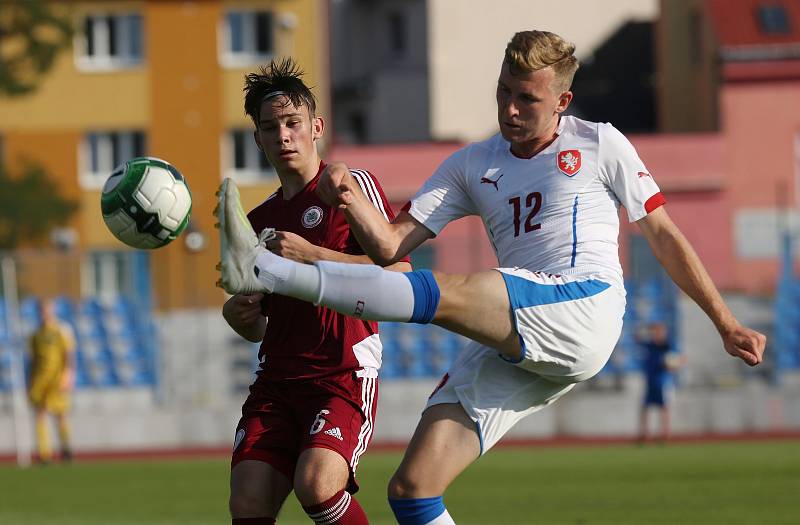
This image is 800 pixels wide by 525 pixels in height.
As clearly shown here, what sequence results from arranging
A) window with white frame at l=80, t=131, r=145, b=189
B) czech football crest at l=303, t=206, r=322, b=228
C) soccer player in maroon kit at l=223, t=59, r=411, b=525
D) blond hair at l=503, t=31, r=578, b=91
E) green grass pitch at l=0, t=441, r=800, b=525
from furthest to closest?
window with white frame at l=80, t=131, r=145, b=189, green grass pitch at l=0, t=441, r=800, b=525, czech football crest at l=303, t=206, r=322, b=228, soccer player in maroon kit at l=223, t=59, r=411, b=525, blond hair at l=503, t=31, r=578, b=91

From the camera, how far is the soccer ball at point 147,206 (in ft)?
19.4

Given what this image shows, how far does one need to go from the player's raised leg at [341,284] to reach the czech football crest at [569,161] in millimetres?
795

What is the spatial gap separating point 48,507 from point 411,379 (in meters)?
9.63

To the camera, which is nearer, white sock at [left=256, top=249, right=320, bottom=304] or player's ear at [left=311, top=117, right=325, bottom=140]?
white sock at [left=256, top=249, right=320, bottom=304]

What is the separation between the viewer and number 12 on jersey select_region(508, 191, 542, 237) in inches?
225

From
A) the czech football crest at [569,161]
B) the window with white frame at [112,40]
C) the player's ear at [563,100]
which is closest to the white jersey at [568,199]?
the czech football crest at [569,161]

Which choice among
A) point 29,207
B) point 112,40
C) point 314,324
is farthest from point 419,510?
point 112,40

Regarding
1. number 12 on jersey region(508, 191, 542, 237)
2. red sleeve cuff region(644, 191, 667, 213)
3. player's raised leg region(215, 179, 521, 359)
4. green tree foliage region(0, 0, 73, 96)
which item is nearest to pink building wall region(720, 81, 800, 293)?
green tree foliage region(0, 0, 73, 96)

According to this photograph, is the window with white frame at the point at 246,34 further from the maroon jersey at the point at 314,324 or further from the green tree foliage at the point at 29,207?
the maroon jersey at the point at 314,324

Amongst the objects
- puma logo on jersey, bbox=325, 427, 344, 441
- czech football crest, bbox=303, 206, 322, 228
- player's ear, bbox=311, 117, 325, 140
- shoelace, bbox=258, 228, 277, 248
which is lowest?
puma logo on jersey, bbox=325, 427, 344, 441

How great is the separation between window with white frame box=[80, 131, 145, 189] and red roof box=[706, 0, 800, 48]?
1472 cm

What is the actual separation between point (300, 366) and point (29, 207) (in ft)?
96.0

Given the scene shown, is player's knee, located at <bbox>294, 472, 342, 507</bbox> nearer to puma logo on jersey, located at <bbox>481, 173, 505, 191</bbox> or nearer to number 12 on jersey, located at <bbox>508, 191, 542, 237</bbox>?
number 12 on jersey, located at <bbox>508, 191, 542, 237</bbox>

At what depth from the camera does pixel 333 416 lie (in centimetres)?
578
